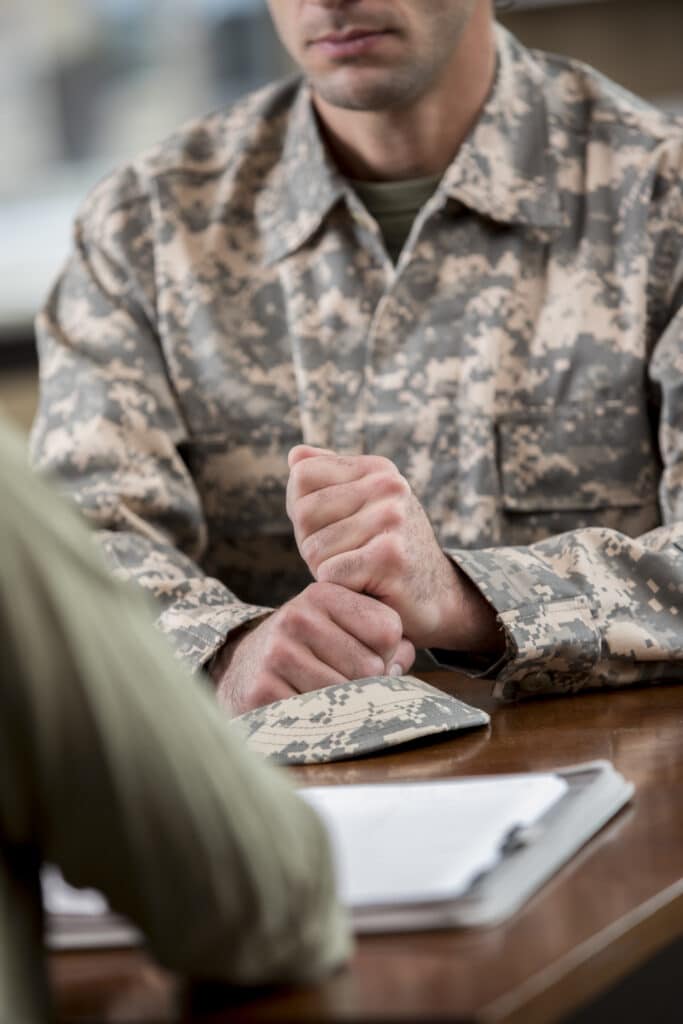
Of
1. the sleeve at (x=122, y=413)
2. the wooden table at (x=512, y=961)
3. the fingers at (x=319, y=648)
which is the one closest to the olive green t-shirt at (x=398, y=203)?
the sleeve at (x=122, y=413)

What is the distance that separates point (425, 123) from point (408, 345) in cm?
27

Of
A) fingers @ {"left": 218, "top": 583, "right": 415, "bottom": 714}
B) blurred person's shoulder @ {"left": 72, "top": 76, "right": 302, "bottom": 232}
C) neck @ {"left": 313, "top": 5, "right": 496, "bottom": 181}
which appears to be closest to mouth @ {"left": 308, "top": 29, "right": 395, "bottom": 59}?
neck @ {"left": 313, "top": 5, "right": 496, "bottom": 181}

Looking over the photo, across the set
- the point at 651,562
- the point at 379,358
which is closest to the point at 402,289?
the point at 379,358

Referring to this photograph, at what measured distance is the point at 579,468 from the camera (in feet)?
5.84

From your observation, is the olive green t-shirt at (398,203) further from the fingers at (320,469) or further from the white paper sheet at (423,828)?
the white paper sheet at (423,828)

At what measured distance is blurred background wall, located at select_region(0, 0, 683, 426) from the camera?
3818mm

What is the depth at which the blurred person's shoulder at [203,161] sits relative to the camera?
1930 millimetres

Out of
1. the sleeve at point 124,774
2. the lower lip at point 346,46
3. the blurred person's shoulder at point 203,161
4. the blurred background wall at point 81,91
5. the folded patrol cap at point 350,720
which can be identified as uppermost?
the sleeve at point 124,774

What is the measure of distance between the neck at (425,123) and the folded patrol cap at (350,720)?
0.85 meters

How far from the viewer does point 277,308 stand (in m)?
1.86

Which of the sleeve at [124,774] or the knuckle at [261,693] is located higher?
the sleeve at [124,774]

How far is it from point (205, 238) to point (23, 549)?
4.60 ft

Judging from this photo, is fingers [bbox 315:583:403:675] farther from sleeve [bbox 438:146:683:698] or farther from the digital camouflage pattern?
the digital camouflage pattern

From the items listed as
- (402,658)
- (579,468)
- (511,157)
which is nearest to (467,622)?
(402,658)
